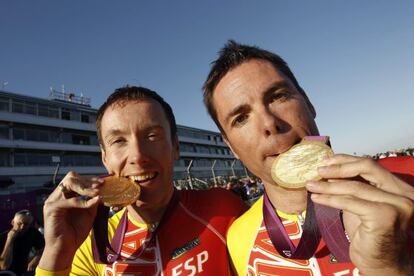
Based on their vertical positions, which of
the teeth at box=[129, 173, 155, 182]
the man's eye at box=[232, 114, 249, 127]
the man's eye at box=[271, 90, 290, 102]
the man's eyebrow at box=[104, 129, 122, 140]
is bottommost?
the teeth at box=[129, 173, 155, 182]

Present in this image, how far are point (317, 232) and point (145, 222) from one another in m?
1.45

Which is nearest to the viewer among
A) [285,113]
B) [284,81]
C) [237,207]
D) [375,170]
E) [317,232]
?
[375,170]

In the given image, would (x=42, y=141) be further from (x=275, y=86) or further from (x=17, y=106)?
(x=275, y=86)

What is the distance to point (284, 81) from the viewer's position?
2152mm

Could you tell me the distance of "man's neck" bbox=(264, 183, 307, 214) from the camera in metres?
2.12

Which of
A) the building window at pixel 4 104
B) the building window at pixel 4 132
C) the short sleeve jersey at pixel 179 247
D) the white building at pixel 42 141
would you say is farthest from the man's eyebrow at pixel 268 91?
the building window at pixel 4 104

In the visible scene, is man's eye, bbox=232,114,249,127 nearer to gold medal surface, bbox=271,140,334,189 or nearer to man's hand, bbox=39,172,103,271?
gold medal surface, bbox=271,140,334,189

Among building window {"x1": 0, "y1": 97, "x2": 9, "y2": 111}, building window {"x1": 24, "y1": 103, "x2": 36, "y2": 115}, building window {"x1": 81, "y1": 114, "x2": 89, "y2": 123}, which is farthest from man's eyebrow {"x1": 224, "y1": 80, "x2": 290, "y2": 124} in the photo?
building window {"x1": 81, "y1": 114, "x2": 89, "y2": 123}

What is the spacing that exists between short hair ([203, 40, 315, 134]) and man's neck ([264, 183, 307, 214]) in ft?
2.43

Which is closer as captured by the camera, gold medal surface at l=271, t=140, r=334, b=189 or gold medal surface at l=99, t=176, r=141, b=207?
gold medal surface at l=271, t=140, r=334, b=189

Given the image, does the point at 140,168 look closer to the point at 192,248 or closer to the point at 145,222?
the point at 145,222

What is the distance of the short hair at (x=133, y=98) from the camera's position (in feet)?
8.54

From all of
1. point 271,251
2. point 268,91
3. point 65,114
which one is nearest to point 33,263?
point 271,251

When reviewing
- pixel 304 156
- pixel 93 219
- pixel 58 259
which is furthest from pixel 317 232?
pixel 58 259
